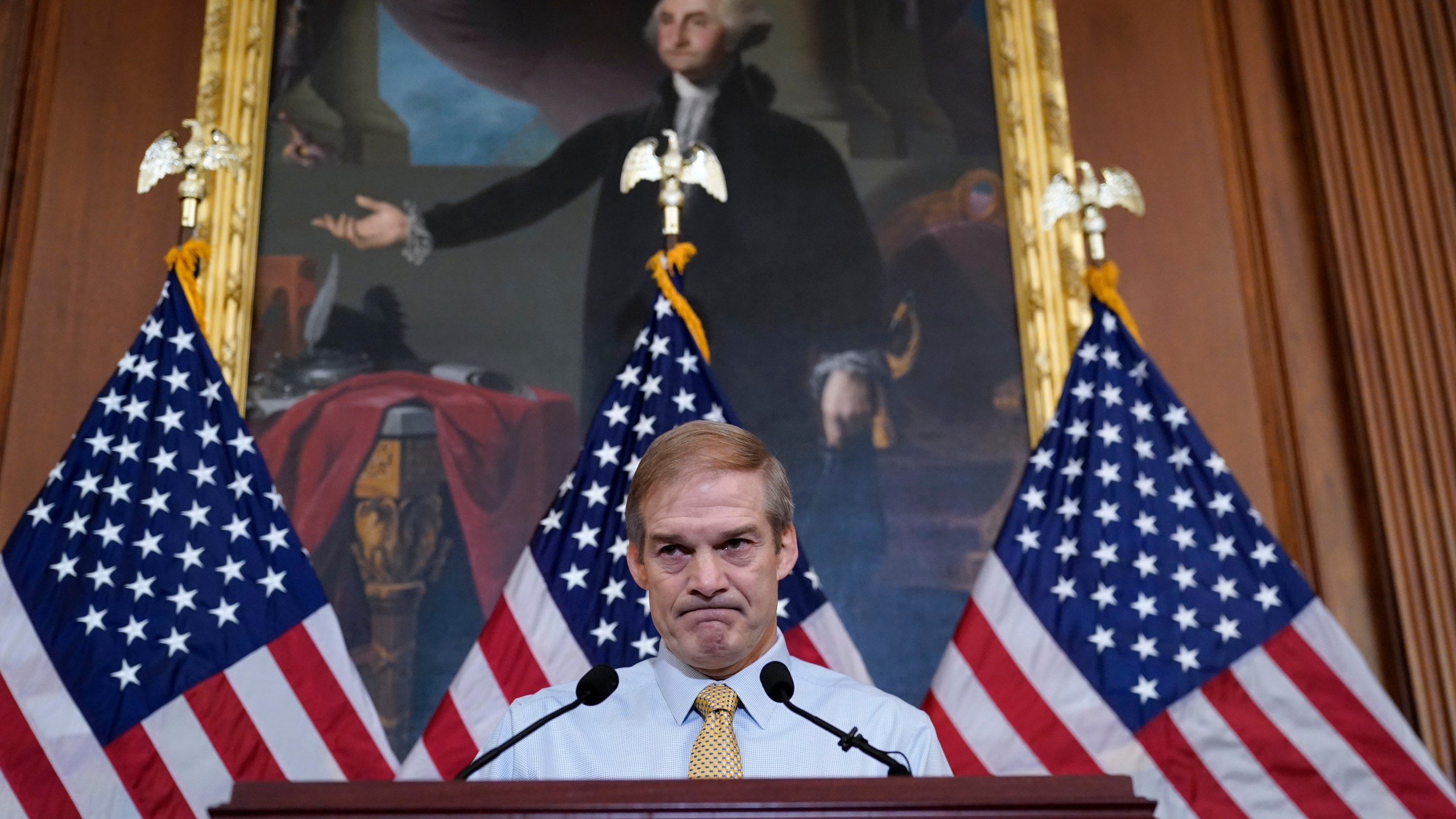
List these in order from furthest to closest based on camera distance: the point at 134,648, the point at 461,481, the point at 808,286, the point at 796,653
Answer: the point at 808,286 < the point at 461,481 < the point at 796,653 < the point at 134,648

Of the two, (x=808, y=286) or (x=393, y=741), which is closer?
(x=393, y=741)

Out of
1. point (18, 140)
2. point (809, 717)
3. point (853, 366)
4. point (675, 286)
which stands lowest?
point (809, 717)

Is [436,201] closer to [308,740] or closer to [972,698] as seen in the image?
[308,740]

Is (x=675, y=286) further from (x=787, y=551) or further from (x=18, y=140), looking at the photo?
(x=18, y=140)

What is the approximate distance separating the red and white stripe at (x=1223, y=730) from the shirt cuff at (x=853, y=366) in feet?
3.35

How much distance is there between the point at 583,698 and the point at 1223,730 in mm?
2692

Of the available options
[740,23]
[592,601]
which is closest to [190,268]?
[592,601]

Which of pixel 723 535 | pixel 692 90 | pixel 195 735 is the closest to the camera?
pixel 723 535

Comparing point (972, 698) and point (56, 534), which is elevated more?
point (56, 534)

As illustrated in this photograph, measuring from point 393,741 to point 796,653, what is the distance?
1.37m

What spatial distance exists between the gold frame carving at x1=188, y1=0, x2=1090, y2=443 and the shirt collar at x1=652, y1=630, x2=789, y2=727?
8.74 ft

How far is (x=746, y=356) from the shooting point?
4676 mm

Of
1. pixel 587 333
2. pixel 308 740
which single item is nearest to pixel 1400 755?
pixel 587 333

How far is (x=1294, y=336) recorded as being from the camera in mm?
4797
